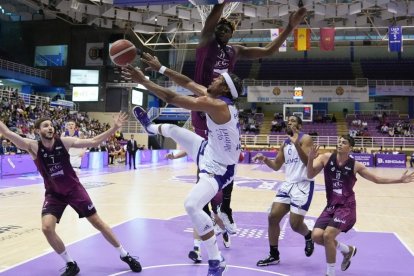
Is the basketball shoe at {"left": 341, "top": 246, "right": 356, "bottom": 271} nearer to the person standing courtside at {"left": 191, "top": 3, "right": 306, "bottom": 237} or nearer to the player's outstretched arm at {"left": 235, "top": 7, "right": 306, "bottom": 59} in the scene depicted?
the person standing courtside at {"left": 191, "top": 3, "right": 306, "bottom": 237}

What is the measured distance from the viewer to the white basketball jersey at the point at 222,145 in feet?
13.1

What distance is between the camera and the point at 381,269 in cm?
488

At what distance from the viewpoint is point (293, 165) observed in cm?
563

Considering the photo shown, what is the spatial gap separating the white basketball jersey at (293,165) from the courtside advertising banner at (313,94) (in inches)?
1118

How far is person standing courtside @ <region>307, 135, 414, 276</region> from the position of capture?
4.70 metres

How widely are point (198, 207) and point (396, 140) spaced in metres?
29.3

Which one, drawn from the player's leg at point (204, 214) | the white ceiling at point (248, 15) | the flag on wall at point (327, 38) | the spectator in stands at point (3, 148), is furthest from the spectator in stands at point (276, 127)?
the player's leg at point (204, 214)

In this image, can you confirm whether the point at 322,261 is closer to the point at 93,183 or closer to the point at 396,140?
the point at 93,183

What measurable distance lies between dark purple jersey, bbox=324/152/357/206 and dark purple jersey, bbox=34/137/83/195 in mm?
2892

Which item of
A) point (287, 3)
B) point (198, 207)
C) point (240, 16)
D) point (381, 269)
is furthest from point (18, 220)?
point (240, 16)

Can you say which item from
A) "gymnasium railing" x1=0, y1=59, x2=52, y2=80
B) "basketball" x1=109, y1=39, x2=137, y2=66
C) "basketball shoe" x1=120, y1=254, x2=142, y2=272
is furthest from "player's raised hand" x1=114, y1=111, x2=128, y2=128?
"gymnasium railing" x1=0, y1=59, x2=52, y2=80

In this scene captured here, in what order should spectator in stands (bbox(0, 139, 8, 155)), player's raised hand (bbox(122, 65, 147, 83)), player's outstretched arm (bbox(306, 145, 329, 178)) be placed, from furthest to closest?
spectator in stands (bbox(0, 139, 8, 155)), player's outstretched arm (bbox(306, 145, 329, 178)), player's raised hand (bbox(122, 65, 147, 83))

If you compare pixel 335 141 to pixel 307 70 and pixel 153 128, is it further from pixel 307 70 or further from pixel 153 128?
pixel 153 128

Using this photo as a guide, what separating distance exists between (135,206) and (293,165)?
14.7ft
